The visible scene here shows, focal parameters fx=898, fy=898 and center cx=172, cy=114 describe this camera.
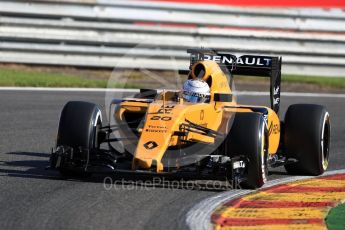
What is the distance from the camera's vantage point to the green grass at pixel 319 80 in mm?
18422

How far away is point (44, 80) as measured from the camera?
1667cm

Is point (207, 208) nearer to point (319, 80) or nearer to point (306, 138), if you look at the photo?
point (306, 138)

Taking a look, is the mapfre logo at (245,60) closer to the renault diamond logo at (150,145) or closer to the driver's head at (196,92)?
the driver's head at (196,92)

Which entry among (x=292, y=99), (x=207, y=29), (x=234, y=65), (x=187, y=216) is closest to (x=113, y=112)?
(x=234, y=65)

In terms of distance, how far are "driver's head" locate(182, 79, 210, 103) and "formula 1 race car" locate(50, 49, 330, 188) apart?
6 centimetres

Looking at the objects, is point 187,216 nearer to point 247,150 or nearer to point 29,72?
point 247,150

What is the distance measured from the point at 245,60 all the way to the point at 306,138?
1218mm

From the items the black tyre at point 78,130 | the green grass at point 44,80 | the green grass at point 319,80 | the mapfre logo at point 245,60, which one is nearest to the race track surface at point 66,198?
the black tyre at point 78,130

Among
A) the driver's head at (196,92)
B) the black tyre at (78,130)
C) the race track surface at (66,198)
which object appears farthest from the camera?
the driver's head at (196,92)

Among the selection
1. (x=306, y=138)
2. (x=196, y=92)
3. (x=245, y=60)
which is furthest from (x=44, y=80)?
(x=306, y=138)

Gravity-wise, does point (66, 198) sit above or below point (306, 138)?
below

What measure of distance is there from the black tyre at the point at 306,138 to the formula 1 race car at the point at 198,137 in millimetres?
11

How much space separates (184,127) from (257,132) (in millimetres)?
694

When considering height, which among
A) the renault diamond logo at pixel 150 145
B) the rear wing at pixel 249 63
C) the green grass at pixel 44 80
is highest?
the rear wing at pixel 249 63
